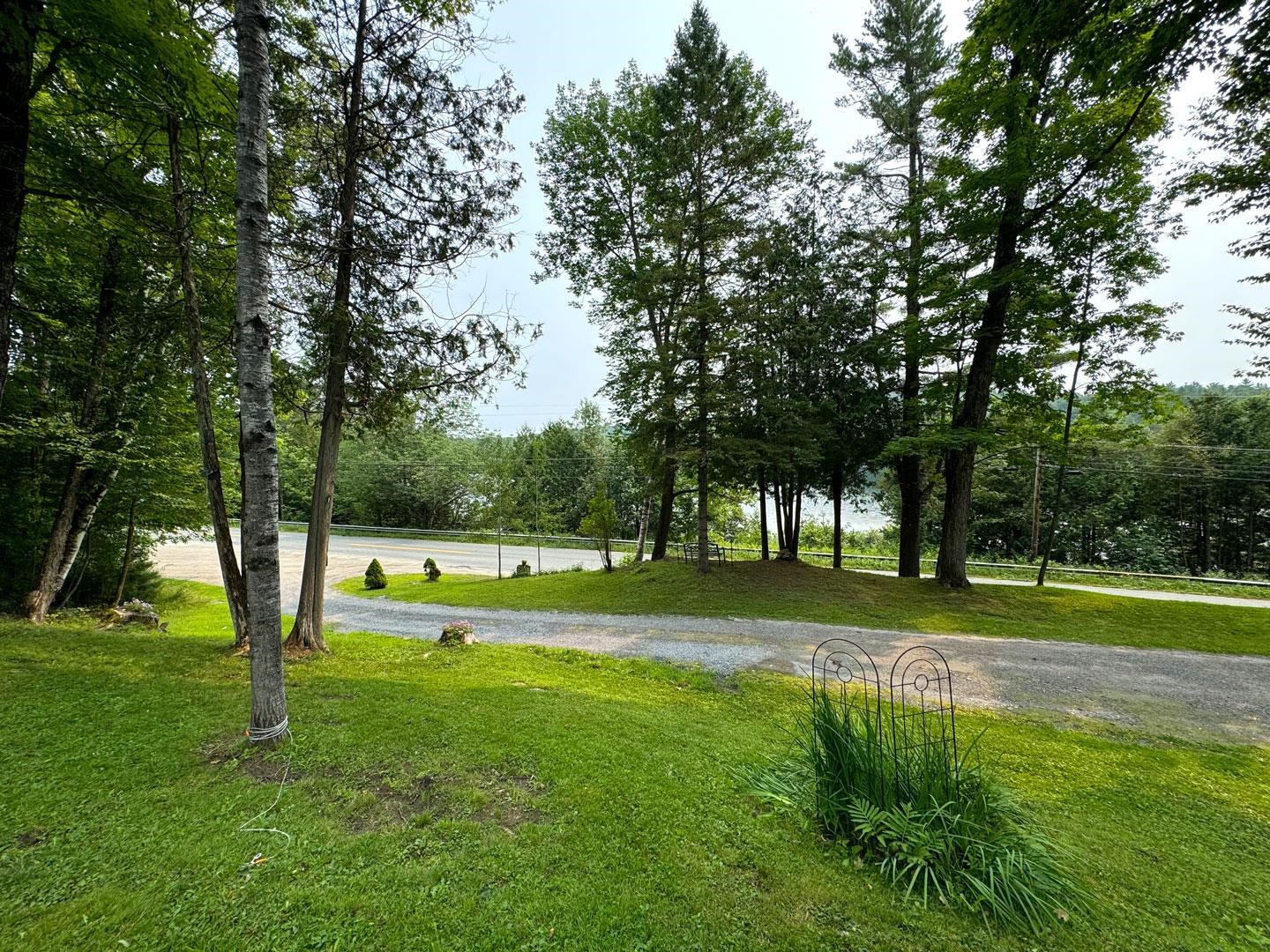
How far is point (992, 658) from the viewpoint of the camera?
6680 millimetres

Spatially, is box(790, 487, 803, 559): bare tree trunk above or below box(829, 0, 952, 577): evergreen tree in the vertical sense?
below

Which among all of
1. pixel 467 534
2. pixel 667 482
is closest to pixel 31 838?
pixel 667 482

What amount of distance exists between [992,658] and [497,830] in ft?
24.0

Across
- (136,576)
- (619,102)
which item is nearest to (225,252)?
(136,576)

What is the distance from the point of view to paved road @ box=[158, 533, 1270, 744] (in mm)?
4980

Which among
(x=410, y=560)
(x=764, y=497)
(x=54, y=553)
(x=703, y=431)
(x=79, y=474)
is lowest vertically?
(x=410, y=560)

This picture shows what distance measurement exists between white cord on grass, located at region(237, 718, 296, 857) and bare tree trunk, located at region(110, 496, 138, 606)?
312 inches

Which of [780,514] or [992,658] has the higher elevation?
[780,514]

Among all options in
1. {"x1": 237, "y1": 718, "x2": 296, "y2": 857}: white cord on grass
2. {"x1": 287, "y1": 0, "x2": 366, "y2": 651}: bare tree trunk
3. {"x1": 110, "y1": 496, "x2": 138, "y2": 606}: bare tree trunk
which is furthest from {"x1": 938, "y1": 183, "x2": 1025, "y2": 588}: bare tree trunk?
{"x1": 110, "y1": 496, "x2": 138, "y2": 606}: bare tree trunk

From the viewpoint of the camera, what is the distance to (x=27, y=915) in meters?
1.74

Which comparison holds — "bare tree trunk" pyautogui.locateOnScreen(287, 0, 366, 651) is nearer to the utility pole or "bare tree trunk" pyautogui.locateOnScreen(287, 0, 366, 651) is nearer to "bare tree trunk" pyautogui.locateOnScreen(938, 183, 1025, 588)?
"bare tree trunk" pyautogui.locateOnScreen(938, 183, 1025, 588)

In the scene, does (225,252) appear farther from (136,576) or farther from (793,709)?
(793,709)

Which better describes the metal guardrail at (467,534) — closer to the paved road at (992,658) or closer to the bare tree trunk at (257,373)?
the paved road at (992,658)

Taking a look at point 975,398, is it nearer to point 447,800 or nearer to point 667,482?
point 667,482
